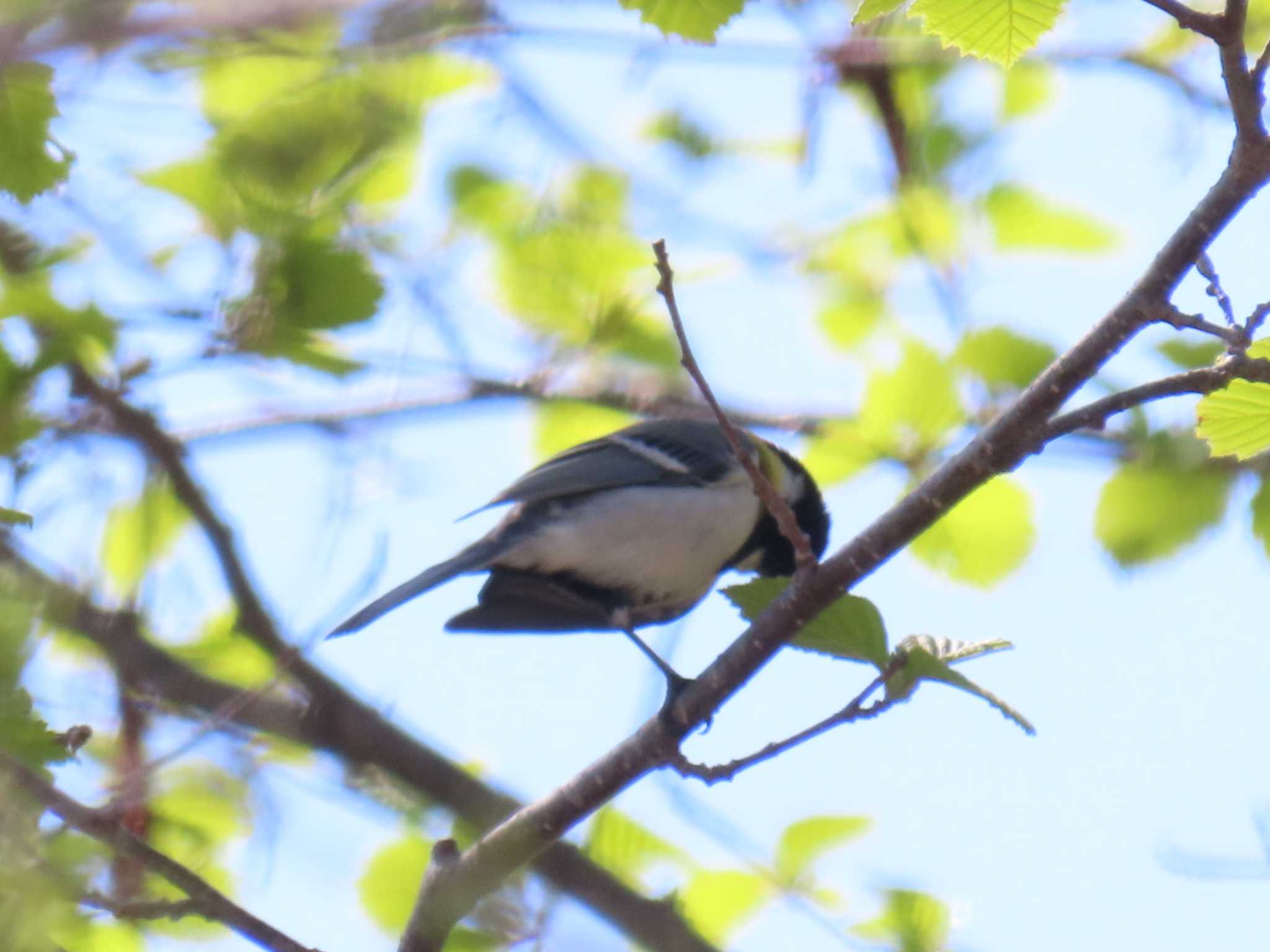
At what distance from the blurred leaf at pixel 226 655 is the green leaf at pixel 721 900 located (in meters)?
0.97

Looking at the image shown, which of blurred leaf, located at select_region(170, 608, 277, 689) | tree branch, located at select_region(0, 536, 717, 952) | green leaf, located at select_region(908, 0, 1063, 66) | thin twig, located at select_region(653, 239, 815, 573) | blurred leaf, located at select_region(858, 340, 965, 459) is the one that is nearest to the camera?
green leaf, located at select_region(908, 0, 1063, 66)

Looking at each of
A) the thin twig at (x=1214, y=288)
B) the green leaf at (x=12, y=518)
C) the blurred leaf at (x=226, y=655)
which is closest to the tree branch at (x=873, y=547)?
the thin twig at (x=1214, y=288)

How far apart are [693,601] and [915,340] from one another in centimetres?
179

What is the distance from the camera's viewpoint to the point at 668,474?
15.7ft

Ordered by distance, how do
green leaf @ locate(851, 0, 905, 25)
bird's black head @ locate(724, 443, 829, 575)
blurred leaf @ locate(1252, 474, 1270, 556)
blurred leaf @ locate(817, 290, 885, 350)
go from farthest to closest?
bird's black head @ locate(724, 443, 829, 575)
blurred leaf @ locate(817, 290, 885, 350)
blurred leaf @ locate(1252, 474, 1270, 556)
green leaf @ locate(851, 0, 905, 25)

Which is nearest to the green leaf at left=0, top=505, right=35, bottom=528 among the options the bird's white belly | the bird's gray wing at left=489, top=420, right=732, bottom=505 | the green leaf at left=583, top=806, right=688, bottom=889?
the green leaf at left=583, top=806, right=688, bottom=889

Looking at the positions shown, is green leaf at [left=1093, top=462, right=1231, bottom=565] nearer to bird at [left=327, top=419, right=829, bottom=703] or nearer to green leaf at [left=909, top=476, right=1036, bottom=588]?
green leaf at [left=909, top=476, right=1036, bottom=588]

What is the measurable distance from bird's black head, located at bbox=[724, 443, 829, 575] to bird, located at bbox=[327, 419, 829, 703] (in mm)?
75

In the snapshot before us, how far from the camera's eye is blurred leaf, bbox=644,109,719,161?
429cm

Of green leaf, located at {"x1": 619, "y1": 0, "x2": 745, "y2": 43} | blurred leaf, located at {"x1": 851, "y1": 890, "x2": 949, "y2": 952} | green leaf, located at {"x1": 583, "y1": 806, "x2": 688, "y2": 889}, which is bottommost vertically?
blurred leaf, located at {"x1": 851, "y1": 890, "x2": 949, "y2": 952}

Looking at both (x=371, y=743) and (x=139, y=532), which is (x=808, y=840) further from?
(x=139, y=532)

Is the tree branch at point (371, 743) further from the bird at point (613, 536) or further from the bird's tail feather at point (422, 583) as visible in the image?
the bird at point (613, 536)

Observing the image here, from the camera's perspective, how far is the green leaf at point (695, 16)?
75.8 inches

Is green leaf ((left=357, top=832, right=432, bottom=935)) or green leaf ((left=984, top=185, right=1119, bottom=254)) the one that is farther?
green leaf ((left=984, top=185, right=1119, bottom=254))
